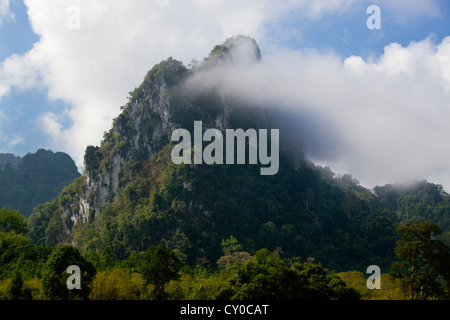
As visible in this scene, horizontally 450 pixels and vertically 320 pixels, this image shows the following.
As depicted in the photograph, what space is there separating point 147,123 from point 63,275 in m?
53.6

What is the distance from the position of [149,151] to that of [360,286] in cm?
4898

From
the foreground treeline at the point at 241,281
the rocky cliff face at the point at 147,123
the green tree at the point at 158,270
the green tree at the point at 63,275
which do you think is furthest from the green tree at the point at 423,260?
the rocky cliff face at the point at 147,123

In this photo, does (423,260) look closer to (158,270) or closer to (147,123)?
(158,270)

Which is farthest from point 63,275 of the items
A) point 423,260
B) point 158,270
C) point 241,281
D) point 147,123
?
point 147,123

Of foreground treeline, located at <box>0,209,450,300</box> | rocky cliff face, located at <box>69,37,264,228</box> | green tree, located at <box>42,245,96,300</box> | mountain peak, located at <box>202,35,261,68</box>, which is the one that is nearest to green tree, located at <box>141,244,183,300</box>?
foreground treeline, located at <box>0,209,450,300</box>

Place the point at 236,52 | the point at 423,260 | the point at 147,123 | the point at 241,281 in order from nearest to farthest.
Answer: the point at 241,281 < the point at 423,260 < the point at 147,123 < the point at 236,52

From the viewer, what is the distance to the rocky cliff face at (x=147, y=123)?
69.7m

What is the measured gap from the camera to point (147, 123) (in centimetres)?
7269

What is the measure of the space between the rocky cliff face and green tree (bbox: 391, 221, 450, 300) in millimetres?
51034

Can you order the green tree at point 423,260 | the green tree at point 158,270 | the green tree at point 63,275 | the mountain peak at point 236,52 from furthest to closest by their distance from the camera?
the mountain peak at point 236,52 < the green tree at point 158,270 < the green tree at point 423,260 < the green tree at point 63,275

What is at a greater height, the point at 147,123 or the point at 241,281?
the point at 147,123

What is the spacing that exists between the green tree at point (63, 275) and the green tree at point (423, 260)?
1840 centimetres

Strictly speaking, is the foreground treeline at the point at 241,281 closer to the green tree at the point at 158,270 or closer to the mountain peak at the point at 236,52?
the green tree at the point at 158,270

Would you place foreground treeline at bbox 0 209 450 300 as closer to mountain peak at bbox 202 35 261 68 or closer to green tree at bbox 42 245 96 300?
green tree at bbox 42 245 96 300
